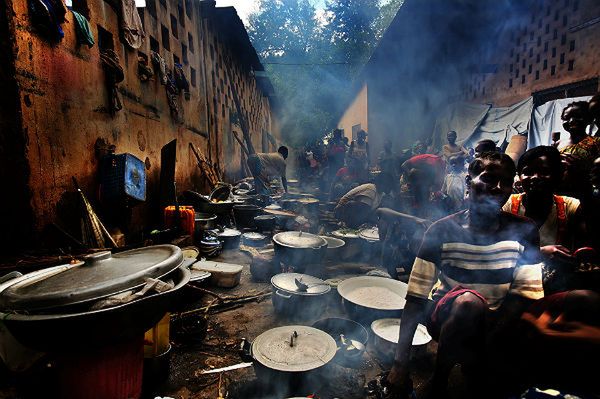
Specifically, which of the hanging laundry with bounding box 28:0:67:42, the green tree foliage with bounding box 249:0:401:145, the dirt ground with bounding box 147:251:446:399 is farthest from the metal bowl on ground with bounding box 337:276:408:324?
the green tree foliage with bounding box 249:0:401:145

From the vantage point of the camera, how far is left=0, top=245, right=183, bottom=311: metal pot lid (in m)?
1.72

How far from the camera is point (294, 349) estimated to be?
2.79 metres

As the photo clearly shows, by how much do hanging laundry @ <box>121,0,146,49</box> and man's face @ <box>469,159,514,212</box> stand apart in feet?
19.3

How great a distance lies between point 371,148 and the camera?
57.0 ft

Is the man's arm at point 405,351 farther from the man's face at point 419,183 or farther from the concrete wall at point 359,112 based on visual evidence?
the concrete wall at point 359,112

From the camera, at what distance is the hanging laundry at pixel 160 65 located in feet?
21.0

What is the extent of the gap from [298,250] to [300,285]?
94 centimetres

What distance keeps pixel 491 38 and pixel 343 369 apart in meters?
11.8

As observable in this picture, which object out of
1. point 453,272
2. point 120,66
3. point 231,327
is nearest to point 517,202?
point 453,272

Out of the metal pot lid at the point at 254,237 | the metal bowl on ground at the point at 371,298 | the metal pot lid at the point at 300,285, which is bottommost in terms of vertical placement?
the metal bowl on ground at the point at 371,298

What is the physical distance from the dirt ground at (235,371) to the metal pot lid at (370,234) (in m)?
2.34

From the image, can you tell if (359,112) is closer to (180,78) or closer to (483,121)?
(483,121)

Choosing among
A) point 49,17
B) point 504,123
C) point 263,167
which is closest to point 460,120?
point 504,123

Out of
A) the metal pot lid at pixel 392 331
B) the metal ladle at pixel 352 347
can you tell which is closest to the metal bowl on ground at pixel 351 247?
the metal pot lid at pixel 392 331
